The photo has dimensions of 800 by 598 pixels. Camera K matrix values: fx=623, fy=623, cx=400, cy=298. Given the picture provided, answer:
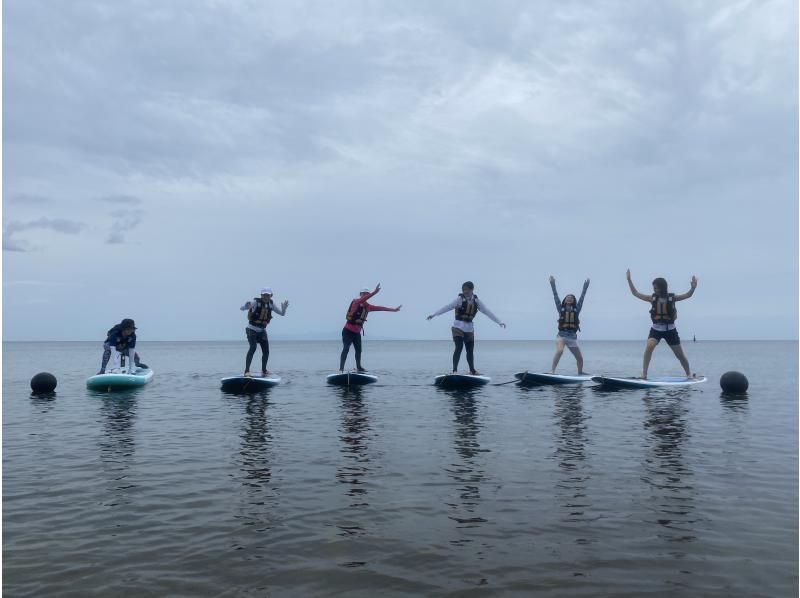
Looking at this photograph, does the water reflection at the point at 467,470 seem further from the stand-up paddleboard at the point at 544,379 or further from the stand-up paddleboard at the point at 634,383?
the stand-up paddleboard at the point at 544,379

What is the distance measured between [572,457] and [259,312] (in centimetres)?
1416

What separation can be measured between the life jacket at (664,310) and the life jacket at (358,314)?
9464mm

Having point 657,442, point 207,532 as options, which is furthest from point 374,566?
point 657,442

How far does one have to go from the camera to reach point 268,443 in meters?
10.9

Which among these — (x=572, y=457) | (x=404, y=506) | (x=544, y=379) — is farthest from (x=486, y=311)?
(x=404, y=506)

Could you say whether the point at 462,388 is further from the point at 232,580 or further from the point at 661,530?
the point at 232,580

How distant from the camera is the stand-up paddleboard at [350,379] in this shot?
74.1 ft

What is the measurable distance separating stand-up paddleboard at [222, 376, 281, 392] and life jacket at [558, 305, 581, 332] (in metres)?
10.5

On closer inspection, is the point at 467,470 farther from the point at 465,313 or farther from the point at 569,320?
the point at 569,320

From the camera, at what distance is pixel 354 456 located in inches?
382

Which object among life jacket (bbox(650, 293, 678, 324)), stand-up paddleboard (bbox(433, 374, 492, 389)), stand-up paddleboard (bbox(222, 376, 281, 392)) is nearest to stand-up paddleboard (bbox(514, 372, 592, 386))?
stand-up paddleboard (bbox(433, 374, 492, 389))

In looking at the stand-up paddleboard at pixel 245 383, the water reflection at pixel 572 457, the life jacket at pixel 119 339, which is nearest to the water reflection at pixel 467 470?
the water reflection at pixel 572 457

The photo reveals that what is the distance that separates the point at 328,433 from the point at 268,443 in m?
1.36

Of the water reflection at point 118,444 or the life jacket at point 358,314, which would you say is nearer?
the water reflection at point 118,444
